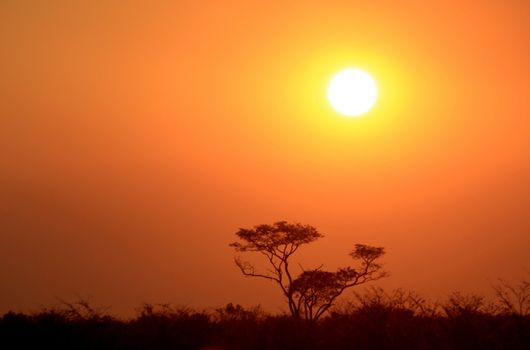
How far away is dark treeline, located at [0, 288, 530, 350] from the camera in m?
17.0

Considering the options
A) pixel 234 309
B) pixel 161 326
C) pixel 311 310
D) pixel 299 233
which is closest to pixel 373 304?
pixel 161 326

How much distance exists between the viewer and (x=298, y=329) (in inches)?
741

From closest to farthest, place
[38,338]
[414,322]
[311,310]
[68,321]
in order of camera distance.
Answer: [414,322] < [38,338] < [68,321] < [311,310]

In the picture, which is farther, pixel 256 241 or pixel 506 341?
pixel 256 241

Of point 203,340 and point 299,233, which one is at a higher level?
point 299,233

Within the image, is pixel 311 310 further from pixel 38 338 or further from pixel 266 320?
pixel 38 338

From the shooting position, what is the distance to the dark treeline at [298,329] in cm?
1697

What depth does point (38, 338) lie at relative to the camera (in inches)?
771

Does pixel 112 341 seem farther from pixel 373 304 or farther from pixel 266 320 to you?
pixel 373 304

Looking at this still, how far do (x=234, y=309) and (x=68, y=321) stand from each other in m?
7.18

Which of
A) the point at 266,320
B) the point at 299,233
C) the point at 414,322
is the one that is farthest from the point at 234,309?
the point at 299,233

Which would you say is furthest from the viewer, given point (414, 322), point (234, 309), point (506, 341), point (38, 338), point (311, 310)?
point (311, 310)

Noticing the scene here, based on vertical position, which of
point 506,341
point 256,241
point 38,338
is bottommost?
point 506,341

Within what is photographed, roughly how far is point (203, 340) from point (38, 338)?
4885 mm
